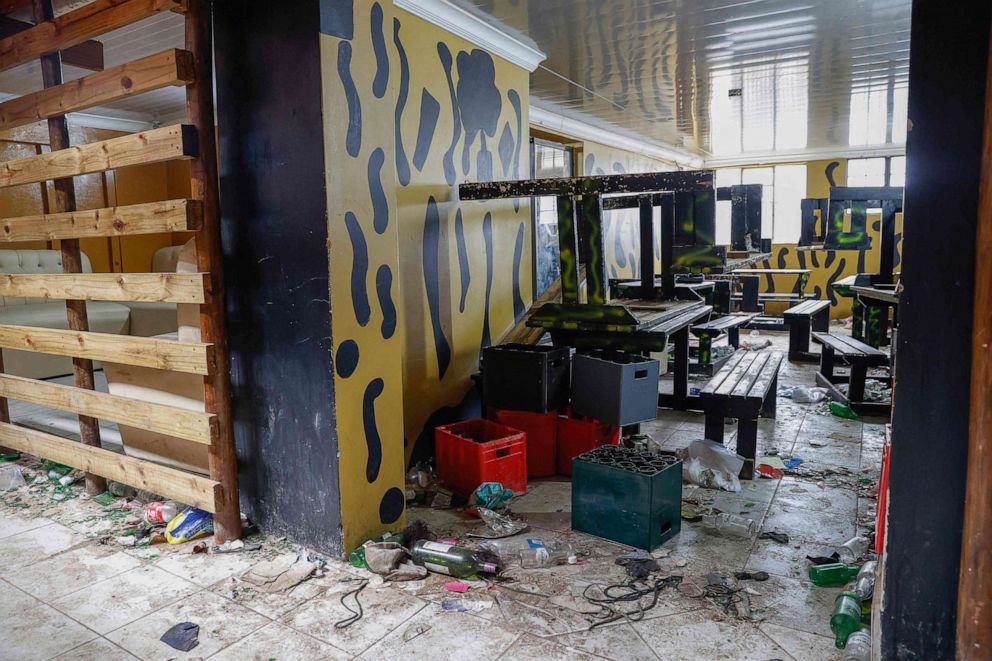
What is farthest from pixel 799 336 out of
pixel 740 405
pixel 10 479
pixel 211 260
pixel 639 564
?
pixel 10 479

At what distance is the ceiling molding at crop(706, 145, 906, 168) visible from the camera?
11.2 metres

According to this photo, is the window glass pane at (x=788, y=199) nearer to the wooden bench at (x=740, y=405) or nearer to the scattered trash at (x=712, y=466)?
the wooden bench at (x=740, y=405)

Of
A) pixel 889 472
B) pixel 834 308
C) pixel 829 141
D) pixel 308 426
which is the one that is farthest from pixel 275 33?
pixel 834 308

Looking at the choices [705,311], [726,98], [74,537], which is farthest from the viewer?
[726,98]

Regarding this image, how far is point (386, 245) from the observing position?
298cm

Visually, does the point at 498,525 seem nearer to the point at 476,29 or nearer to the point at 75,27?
the point at 75,27

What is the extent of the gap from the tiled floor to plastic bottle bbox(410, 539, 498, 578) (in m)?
0.06

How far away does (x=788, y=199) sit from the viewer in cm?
1269

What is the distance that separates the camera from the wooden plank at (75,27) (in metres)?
2.79

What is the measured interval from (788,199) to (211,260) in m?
12.3

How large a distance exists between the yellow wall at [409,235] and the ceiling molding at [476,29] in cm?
6

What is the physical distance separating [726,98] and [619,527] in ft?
19.3

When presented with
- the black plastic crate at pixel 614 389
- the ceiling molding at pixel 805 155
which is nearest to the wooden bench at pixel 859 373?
the black plastic crate at pixel 614 389

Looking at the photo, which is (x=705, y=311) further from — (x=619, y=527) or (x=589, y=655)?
(x=589, y=655)
